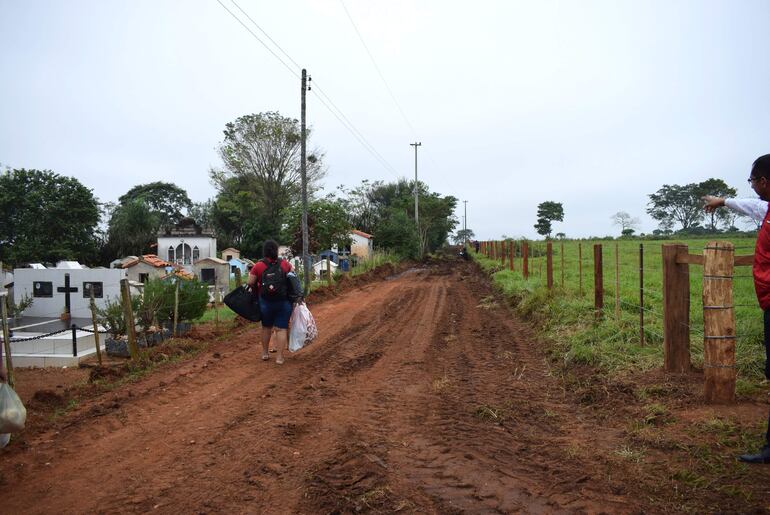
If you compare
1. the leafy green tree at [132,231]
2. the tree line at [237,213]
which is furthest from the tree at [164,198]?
the leafy green tree at [132,231]

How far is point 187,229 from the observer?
48.0 m

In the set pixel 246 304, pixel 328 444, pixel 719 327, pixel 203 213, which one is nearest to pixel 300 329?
pixel 246 304

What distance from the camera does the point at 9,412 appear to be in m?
3.88

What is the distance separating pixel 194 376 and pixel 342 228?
2392 centimetres

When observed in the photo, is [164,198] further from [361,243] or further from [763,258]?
[763,258]

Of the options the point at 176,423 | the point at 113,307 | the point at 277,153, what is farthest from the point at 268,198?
the point at 176,423

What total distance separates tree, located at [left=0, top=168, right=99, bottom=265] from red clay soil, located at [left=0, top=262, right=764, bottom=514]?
34.3 meters

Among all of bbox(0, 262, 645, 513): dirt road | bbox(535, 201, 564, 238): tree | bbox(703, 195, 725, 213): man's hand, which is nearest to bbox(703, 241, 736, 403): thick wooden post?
bbox(703, 195, 725, 213): man's hand

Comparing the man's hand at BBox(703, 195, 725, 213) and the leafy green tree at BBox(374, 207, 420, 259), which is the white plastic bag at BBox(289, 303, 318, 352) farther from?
Result: the leafy green tree at BBox(374, 207, 420, 259)

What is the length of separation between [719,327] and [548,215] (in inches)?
3041

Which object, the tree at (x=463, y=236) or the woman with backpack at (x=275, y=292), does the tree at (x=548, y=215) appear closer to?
the tree at (x=463, y=236)

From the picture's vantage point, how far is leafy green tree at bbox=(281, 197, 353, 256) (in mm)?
27688

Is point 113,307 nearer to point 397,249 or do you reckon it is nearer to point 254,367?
point 254,367

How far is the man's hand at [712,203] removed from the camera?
3.96m
